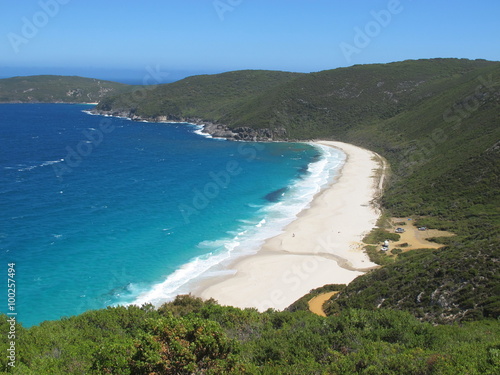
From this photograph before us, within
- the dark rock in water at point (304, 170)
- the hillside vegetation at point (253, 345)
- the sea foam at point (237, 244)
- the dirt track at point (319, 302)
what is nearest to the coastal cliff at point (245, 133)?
the dark rock in water at point (304, 170)

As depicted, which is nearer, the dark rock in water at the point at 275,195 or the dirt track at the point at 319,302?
the dirt track at the point at 319,302

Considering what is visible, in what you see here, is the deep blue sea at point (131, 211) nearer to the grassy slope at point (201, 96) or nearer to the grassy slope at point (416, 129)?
the grassy slope at point (416, 129)

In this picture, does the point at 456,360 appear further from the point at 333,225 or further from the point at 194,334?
the point at 333,225

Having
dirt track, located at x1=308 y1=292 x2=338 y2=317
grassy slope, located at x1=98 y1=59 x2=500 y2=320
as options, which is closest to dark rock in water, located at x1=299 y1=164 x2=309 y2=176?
grassy slope, located at x1=98 y1=59 x2=500 y2=320

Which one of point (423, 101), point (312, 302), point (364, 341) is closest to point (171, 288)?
point (312, 302)

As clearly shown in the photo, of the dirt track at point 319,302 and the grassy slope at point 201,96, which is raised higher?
the grassy slope at point 201,96

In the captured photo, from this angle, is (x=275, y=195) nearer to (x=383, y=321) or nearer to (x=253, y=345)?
(x=383, y=321)

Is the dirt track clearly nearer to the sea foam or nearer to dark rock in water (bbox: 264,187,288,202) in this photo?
the sea foam
